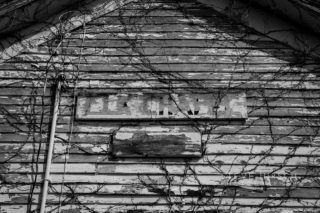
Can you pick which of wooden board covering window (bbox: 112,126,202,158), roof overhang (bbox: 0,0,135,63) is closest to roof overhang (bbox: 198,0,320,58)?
roof overhang (bbox: 0,0,135,63)

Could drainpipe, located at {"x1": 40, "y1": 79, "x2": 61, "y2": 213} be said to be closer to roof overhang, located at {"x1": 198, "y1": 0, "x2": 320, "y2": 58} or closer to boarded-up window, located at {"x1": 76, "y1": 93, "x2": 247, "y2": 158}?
boarded-up window, located at {"x1": 76, "y1": 93, "x2": 247, "y2": 158}

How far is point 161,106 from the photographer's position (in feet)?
18.6

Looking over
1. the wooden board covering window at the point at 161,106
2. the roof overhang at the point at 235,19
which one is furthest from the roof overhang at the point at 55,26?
the wooden board covering window at the point at 161,106

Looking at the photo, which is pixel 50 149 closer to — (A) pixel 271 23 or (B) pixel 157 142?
(B) pixel 157 142

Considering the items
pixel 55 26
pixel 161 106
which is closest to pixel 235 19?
pixel 161 106

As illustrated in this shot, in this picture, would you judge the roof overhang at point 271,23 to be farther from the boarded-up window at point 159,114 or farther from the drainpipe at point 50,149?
the drainpipe at point 50,149

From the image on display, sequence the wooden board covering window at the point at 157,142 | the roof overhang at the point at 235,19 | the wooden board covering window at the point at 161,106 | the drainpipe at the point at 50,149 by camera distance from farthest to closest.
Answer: the roof overhang at the point at 235,19, the wooden board covering window at the point at 161,106, the wooden board covering window at the point at 157,142, the drainpipe at the point at 50,149

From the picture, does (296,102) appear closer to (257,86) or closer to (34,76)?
(257,86)

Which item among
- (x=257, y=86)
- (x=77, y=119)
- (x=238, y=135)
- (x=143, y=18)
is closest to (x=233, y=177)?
(x=238, y=135)

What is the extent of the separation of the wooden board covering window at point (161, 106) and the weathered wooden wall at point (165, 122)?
104 mm

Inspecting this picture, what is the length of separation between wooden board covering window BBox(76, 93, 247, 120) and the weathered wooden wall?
4.1 inches

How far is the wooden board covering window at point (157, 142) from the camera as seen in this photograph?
17.6 feet

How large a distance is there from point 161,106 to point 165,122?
0.24m

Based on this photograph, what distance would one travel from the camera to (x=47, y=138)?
5484 mm
